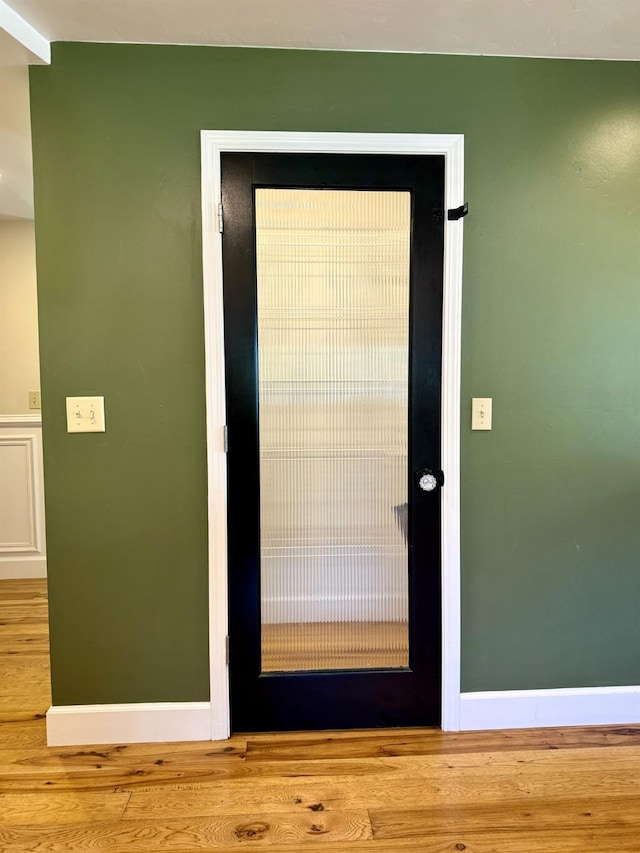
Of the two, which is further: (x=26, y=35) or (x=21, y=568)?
(x=21, y=568)

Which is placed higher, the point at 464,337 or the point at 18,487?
the point at 464,337

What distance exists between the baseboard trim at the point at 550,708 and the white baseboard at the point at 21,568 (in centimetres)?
291

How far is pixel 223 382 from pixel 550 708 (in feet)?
5.89

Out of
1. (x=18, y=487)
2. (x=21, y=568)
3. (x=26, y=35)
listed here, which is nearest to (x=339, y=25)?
(x=26, y=35)

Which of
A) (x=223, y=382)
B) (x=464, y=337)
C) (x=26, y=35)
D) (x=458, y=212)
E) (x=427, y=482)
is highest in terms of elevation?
(x=26, y=35)

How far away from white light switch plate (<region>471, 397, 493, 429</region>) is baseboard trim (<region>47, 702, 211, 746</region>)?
4.83ft

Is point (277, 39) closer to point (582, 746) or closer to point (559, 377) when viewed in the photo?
point (559, 377)

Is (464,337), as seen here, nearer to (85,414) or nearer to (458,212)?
(458,212)

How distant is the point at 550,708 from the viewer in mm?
1938

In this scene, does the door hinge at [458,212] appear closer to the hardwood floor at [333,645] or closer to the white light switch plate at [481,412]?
the white light switch plate at [481,412]

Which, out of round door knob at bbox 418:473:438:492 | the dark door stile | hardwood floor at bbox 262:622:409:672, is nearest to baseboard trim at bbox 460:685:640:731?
the dark door stile

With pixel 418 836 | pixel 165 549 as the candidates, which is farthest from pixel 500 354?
pixel 418 836

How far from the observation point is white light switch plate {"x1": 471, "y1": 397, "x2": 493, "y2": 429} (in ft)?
6.09

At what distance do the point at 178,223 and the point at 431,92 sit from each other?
102 centimetres
